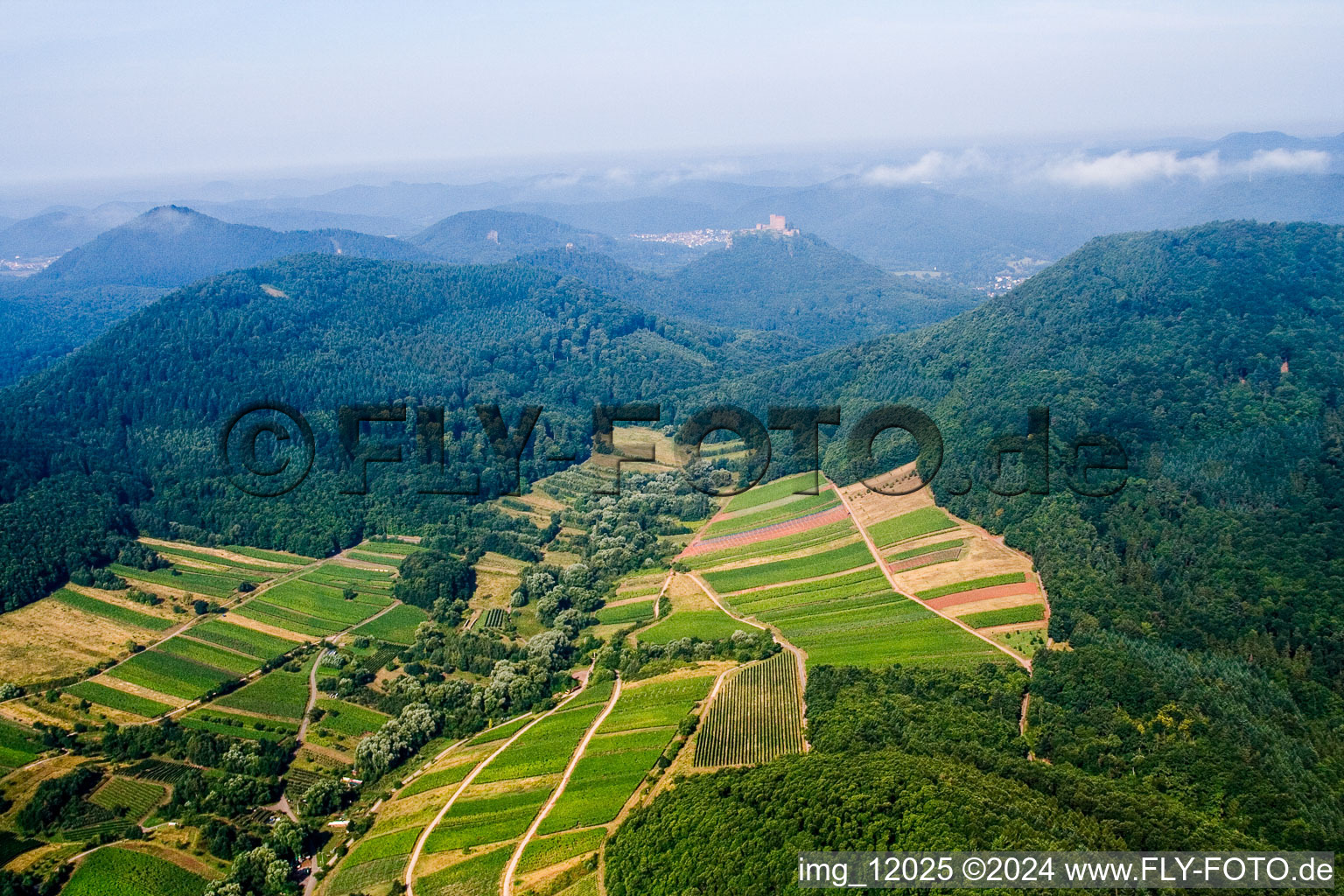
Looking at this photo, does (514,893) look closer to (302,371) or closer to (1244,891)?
(1244,891)

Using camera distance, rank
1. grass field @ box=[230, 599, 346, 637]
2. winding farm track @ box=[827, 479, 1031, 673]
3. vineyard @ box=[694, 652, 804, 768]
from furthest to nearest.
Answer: grass field @ box=[230, 599, 346, 637]
winding farm track @ box=[827, 479, 1031, 673]
vineyard @ box=[694, 652, 804, 768]

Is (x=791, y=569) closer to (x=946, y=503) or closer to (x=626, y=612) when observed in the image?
(x=626, y=612)

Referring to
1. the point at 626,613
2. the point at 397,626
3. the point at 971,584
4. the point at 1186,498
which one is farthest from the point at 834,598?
the point at 397,626

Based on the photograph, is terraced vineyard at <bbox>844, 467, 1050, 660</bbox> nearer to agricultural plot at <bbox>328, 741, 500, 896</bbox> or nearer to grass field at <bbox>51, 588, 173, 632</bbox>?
agricultural plot at <bbox>328, 741, 500, 896</bbox>

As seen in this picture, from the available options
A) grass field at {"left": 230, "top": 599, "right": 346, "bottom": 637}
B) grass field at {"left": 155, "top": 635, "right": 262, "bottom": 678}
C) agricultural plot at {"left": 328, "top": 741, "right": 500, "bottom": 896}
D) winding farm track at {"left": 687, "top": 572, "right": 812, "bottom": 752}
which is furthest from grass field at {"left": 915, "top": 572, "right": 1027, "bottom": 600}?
grass field at {"left": 155, "top": 635, "right": 262, "bottom": 678}

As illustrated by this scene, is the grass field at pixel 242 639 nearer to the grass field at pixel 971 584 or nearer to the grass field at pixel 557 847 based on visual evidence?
the grass field at pixel 557 847
